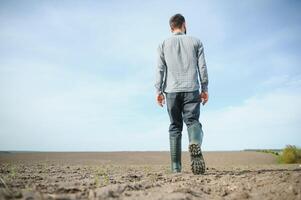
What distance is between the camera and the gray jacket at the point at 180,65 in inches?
217

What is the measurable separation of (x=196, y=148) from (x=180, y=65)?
1445 millimetres

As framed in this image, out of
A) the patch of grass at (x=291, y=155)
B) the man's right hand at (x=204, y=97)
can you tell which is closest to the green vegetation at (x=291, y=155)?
the patch of grass at (x=291, y=155)

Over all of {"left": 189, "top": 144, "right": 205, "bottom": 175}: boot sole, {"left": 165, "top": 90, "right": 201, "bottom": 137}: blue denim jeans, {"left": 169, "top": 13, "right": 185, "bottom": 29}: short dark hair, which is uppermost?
{"left": 169, "top": 13, "right": 185, "bottom": 29}: short dark hair

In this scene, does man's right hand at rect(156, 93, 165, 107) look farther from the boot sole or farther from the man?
the boot sole

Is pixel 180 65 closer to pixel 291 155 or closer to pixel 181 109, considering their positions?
→ pixel 181 109

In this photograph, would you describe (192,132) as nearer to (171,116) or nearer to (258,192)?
(171,116)

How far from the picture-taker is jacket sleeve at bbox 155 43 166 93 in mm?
5727

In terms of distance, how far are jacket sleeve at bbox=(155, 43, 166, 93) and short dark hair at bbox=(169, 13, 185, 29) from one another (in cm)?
43

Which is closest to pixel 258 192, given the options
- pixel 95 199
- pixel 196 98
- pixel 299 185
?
pixel 299 185

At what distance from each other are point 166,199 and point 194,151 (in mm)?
2158

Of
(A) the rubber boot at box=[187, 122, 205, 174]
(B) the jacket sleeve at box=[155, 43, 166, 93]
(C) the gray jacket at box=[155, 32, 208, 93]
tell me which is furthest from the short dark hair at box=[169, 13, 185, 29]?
(A) the rubber boot at box=[187, 122, 205, 174]

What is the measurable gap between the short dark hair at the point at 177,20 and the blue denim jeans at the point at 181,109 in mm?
1236

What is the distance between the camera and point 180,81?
18.1 ft

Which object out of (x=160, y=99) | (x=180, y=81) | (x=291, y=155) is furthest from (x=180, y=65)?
(x=291, y=155)
